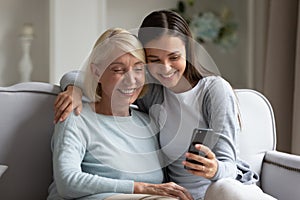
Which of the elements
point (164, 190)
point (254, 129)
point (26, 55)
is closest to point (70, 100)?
point (164, 190)

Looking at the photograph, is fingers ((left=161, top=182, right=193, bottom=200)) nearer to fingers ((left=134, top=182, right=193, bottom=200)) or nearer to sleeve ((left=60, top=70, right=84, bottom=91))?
fingers ((left=134, top=182, right=193, bottom=200))

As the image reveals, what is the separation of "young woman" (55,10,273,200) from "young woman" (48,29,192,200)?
0.16 ft

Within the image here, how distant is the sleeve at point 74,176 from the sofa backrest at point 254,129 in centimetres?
53

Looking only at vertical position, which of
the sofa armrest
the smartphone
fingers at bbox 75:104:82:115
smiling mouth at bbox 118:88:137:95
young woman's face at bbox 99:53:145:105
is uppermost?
young woman's face at bbox 99:53:145:105

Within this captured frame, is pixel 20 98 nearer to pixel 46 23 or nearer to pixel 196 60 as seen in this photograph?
pixel 196 60

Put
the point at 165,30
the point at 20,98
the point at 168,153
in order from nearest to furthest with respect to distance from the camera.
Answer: the point at 165,30 < the point at 168,153 < the point at 20,98

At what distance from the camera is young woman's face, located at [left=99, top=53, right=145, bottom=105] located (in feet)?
4.60

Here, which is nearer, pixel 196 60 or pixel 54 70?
pixel 196 60

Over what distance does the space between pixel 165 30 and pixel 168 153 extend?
0.36 meters

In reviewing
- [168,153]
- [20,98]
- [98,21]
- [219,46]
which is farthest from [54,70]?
[168,153]

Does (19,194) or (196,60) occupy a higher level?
(196,60)

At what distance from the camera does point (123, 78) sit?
141 centimetres

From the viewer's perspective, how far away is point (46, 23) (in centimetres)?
360

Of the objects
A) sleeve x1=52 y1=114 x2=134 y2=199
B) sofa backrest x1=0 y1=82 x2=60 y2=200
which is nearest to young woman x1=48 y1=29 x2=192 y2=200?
sleeve x1=52 y1=114 x2=134 y2=199
